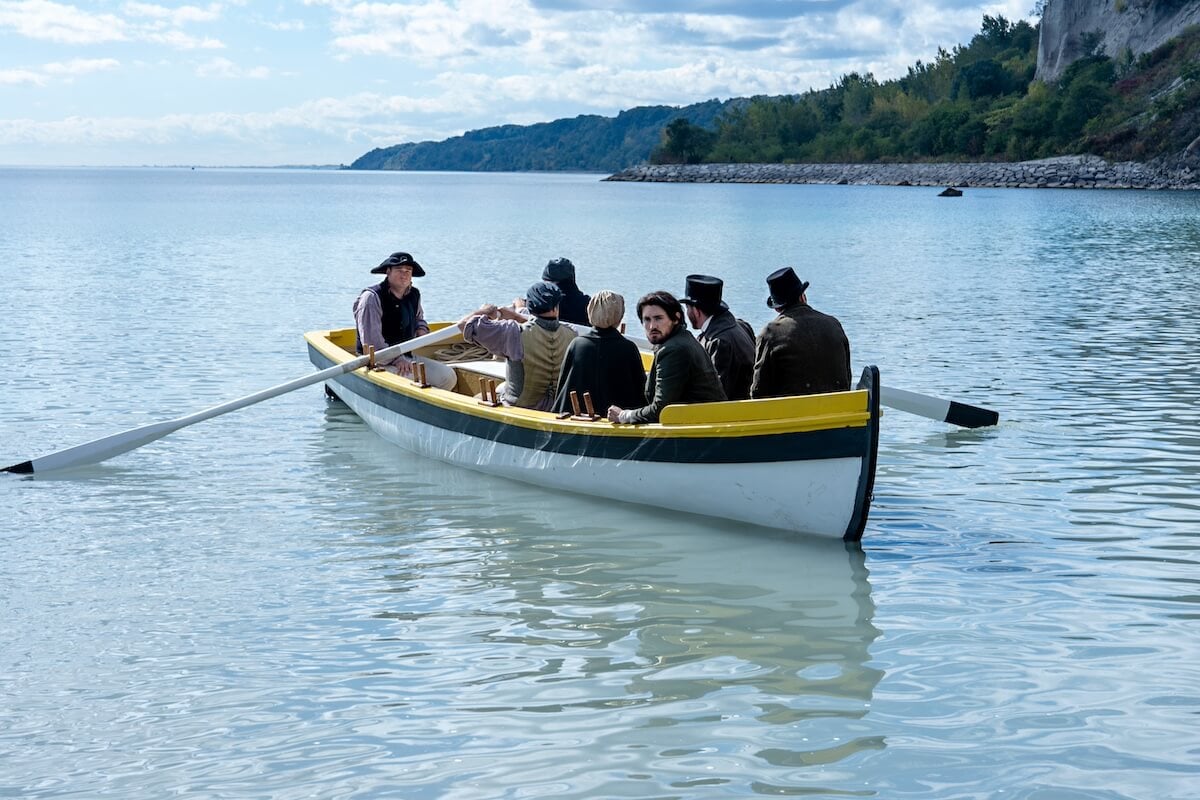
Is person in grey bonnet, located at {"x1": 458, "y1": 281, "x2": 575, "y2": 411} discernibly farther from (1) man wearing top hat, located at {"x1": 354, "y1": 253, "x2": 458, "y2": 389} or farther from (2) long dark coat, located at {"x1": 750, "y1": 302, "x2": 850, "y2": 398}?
(2) long dark coat, located at {"x1": 750, "y1": 302, "x2": 850, "y2": 398}

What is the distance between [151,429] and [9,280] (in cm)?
2337

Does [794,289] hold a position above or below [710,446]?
above

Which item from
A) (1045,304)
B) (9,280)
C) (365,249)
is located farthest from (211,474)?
(365,249)

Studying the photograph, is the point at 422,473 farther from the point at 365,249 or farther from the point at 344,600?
the point at 365,249

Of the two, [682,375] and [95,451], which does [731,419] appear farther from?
[95,451]

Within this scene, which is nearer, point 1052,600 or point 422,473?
point 1052,600

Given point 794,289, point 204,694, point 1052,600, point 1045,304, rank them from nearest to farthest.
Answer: point 204,694
point 1052,600
point 794,289
point 1045,304

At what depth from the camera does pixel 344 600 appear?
815 centimetres

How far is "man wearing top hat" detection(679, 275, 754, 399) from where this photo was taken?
9.58 metres

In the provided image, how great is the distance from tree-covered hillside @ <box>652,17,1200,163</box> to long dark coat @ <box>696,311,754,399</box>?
99.9 metres

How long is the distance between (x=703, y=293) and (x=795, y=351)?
902 mm

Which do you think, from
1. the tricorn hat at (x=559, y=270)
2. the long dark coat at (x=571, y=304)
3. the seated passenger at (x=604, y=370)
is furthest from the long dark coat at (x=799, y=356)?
the long dark coat at (x=571, y=304)

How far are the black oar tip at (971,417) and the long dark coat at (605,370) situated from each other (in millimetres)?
4192

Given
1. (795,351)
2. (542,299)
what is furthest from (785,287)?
(542,299)
